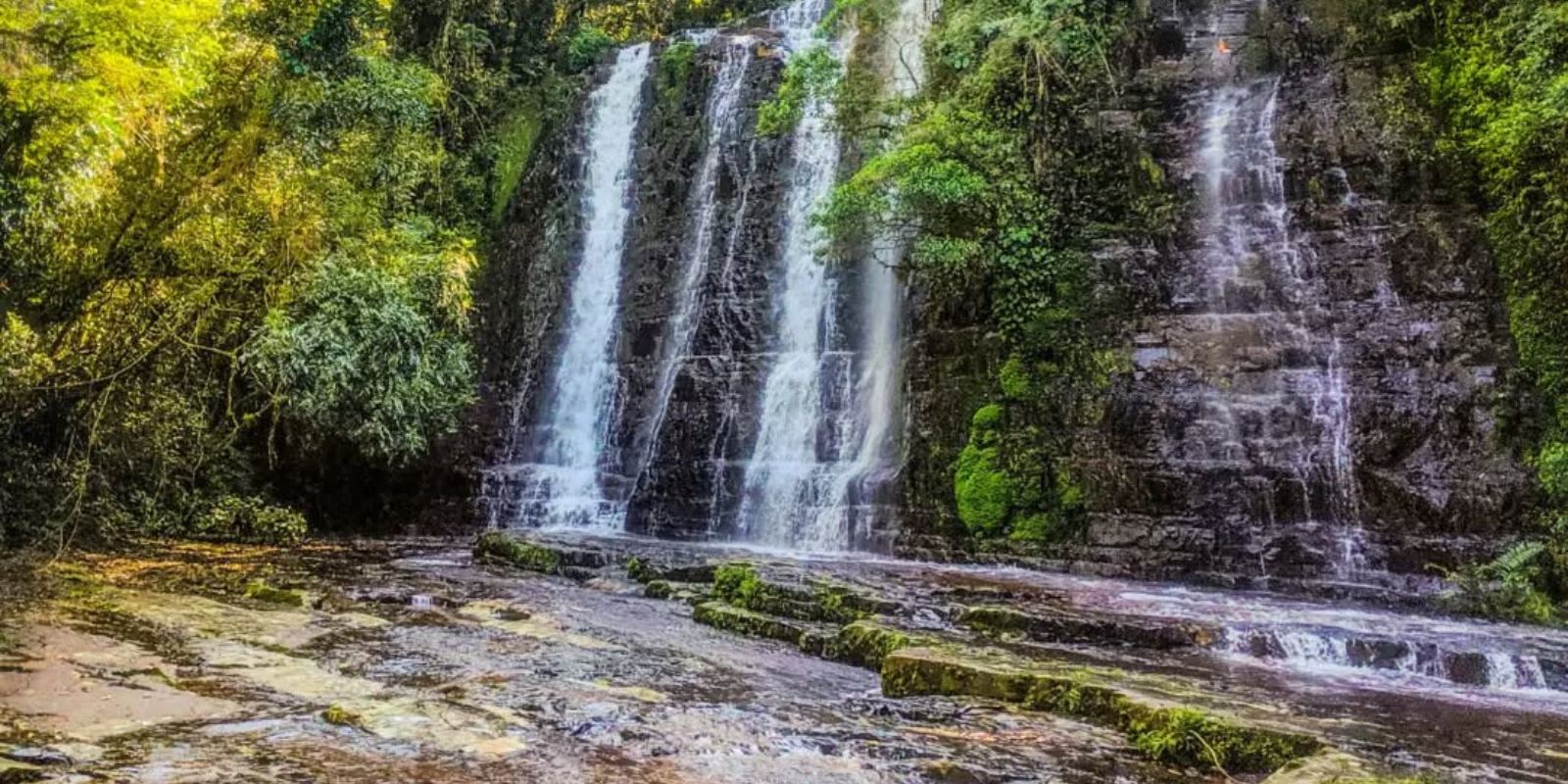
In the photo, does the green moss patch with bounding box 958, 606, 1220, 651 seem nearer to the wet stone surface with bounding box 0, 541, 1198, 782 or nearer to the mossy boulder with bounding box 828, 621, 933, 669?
the mossy boulder with bounding box 828, 621, 933, 669

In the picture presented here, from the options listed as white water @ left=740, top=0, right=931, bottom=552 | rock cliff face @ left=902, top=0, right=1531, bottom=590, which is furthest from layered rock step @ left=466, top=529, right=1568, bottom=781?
white water @ left=740, top=0, right=931, bottom=552

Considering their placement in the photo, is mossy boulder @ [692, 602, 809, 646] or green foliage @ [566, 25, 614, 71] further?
green foliage @ [566, 25, 614, 71]

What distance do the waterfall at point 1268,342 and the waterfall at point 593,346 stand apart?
30.1ft

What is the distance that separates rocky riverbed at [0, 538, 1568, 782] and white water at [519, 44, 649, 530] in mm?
7167

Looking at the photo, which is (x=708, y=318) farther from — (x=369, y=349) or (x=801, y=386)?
(x=369, y=349)

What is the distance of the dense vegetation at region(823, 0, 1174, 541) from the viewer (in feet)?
41.5

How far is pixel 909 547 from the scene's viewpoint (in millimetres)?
12922

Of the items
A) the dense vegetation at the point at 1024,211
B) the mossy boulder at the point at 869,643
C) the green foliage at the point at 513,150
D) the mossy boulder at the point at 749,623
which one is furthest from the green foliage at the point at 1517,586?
the green foliage at the point at 513,150

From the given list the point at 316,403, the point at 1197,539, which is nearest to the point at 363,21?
the point at 316,403

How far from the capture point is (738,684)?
564 centimetres

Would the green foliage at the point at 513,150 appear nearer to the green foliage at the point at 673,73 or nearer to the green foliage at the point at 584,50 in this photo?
the green foliage at the point at 584,50

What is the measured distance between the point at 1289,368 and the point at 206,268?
11.8 meters

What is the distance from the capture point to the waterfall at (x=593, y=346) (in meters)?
16.9

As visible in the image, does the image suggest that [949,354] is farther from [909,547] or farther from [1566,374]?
[1566,374]
